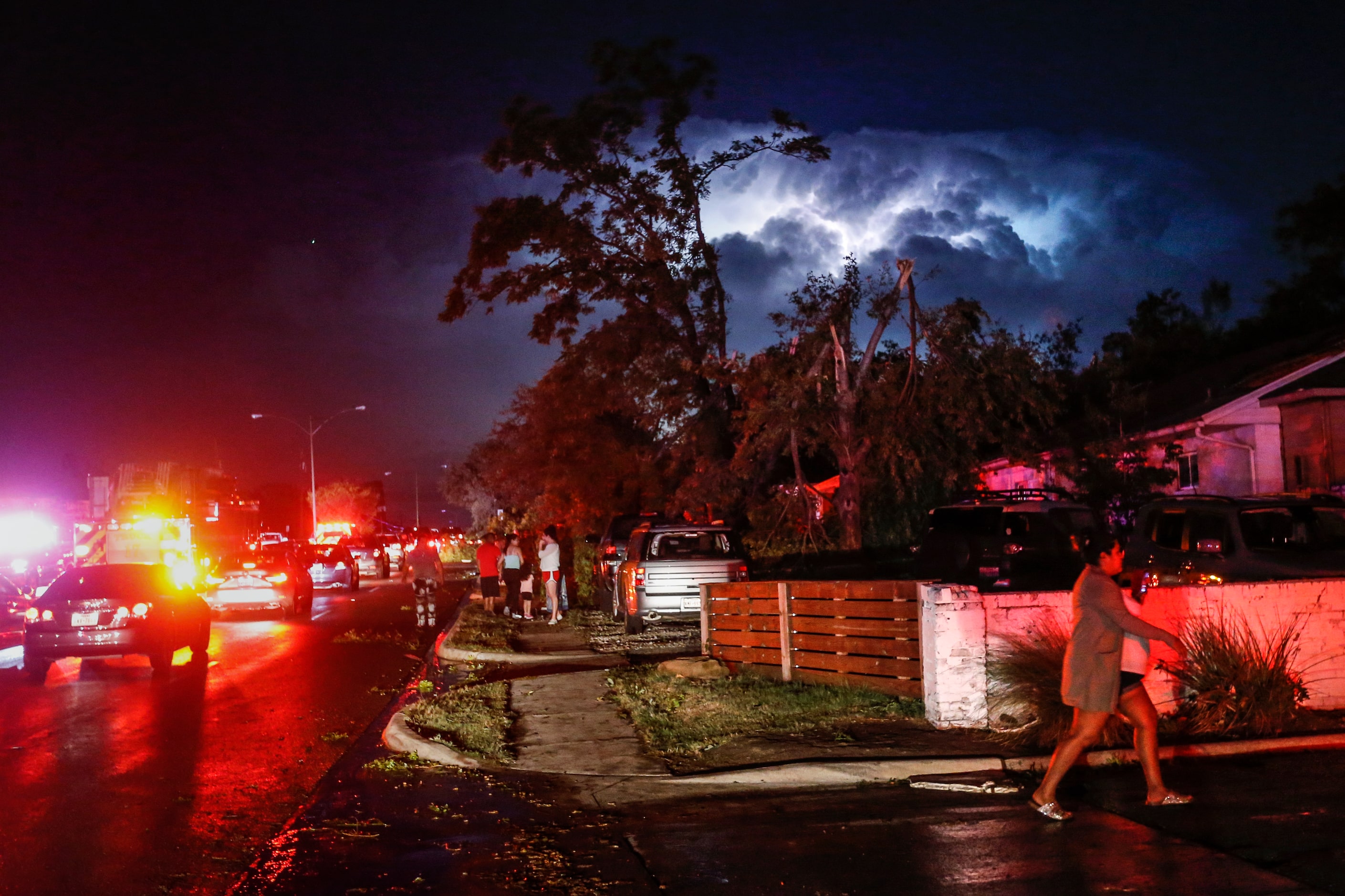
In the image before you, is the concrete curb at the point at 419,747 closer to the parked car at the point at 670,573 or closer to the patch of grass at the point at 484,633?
the patch of grass at the point at 484,633

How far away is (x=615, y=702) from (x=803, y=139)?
2209 centimetres

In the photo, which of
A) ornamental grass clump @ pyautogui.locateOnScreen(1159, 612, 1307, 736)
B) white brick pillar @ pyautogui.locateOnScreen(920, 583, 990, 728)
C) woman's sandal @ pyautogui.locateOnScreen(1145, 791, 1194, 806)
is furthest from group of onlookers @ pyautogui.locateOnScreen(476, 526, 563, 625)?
woman's sandal @ pyautogui.locateOnScreen(1145, 791, 1194, 806)

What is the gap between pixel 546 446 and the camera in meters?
40.5

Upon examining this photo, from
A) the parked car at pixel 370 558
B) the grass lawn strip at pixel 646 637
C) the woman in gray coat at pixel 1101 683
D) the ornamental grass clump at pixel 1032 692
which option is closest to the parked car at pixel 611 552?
the grass lawn strip at pixel 646 637

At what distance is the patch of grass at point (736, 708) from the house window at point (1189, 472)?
1727cm

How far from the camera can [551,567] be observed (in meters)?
22.0

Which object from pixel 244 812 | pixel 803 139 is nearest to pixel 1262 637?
pixel 244 812

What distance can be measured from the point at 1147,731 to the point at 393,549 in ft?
164

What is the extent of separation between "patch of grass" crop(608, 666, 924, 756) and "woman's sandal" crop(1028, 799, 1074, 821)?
2.86m

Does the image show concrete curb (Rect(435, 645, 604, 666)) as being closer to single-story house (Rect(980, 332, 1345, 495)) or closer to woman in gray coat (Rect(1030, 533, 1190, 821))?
woman in gray coat (Rect(1030, 533, 1190, 821))

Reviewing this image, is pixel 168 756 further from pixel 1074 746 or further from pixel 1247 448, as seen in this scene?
pixel 1247 448

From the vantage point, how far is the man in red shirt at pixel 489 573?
24.3 m

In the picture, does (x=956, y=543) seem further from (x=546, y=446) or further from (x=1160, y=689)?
(x=546, y=446)

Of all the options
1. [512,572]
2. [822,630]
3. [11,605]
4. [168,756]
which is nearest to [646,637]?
[512,572]
